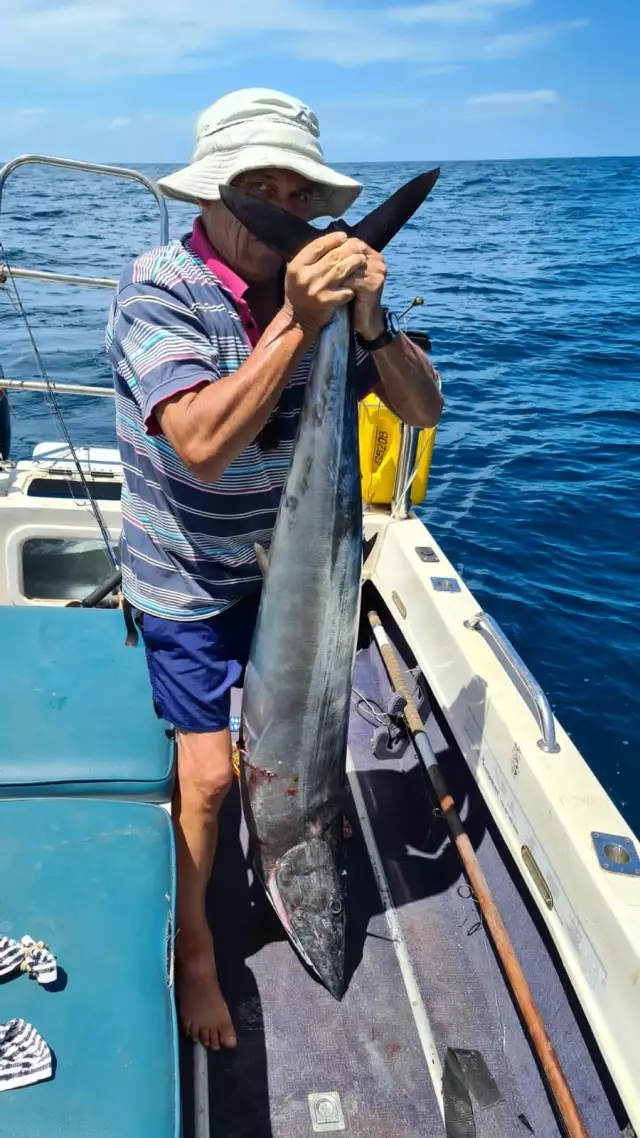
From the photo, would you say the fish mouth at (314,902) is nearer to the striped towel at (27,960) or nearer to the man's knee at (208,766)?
the man's knee at (208,766)

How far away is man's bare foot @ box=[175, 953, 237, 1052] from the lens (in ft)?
6.73

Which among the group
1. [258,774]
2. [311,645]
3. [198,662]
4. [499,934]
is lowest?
[499,934]

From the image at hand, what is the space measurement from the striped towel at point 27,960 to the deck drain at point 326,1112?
0.90m

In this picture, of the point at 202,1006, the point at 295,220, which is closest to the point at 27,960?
the point at 202,1006

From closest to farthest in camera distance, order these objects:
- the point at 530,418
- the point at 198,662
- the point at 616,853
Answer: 1. the point at 616,853
2. the point at 198,662
3. the point at 530,418

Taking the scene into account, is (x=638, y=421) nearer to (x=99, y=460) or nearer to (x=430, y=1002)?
(x=99, y=460)

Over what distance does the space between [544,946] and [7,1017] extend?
1375 mm

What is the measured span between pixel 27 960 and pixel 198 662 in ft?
2.41

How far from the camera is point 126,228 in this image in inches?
894

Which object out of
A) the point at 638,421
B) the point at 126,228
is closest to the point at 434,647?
the point at 638,421

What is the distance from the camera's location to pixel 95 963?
1549 millimetres

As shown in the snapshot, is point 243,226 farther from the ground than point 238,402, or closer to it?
farther from the ground

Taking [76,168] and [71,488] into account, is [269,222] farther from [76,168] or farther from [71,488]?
[71,488]

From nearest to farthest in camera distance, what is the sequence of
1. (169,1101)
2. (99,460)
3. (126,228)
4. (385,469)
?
(169,1101), (385,469), (99,460), (126,228)
